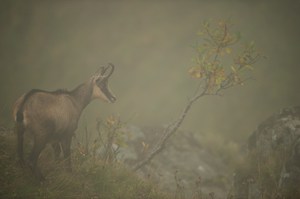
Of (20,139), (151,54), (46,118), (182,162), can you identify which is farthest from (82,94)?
(151,54)

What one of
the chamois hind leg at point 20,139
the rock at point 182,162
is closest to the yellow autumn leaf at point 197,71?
the rock at point 182,162

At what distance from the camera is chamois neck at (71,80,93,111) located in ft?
28.9

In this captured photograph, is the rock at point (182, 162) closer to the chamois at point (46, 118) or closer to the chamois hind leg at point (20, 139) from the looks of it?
the chamois at point (46, 118)

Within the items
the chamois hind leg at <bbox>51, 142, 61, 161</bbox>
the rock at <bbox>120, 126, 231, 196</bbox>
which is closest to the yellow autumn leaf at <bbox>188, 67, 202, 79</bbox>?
the rock at <bbox>120, 126, 231, 196</bbox>

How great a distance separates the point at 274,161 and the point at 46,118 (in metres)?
6.29

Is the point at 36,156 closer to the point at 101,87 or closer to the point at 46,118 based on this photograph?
the point at 46,118

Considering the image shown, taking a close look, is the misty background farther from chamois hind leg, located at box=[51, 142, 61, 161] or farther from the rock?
chamois hind leg, located at box=[51, 142, 61, 161]

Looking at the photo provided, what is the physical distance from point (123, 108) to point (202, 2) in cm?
850

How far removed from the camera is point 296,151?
775 centimetres

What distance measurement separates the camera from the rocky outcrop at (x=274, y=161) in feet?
24.3

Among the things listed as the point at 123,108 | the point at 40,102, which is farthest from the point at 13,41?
the point at 40,102

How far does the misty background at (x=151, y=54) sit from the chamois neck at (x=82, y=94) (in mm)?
7545

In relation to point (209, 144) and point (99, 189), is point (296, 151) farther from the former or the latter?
point (209, 144)

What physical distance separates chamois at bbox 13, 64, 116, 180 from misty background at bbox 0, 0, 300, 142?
27.2ft
